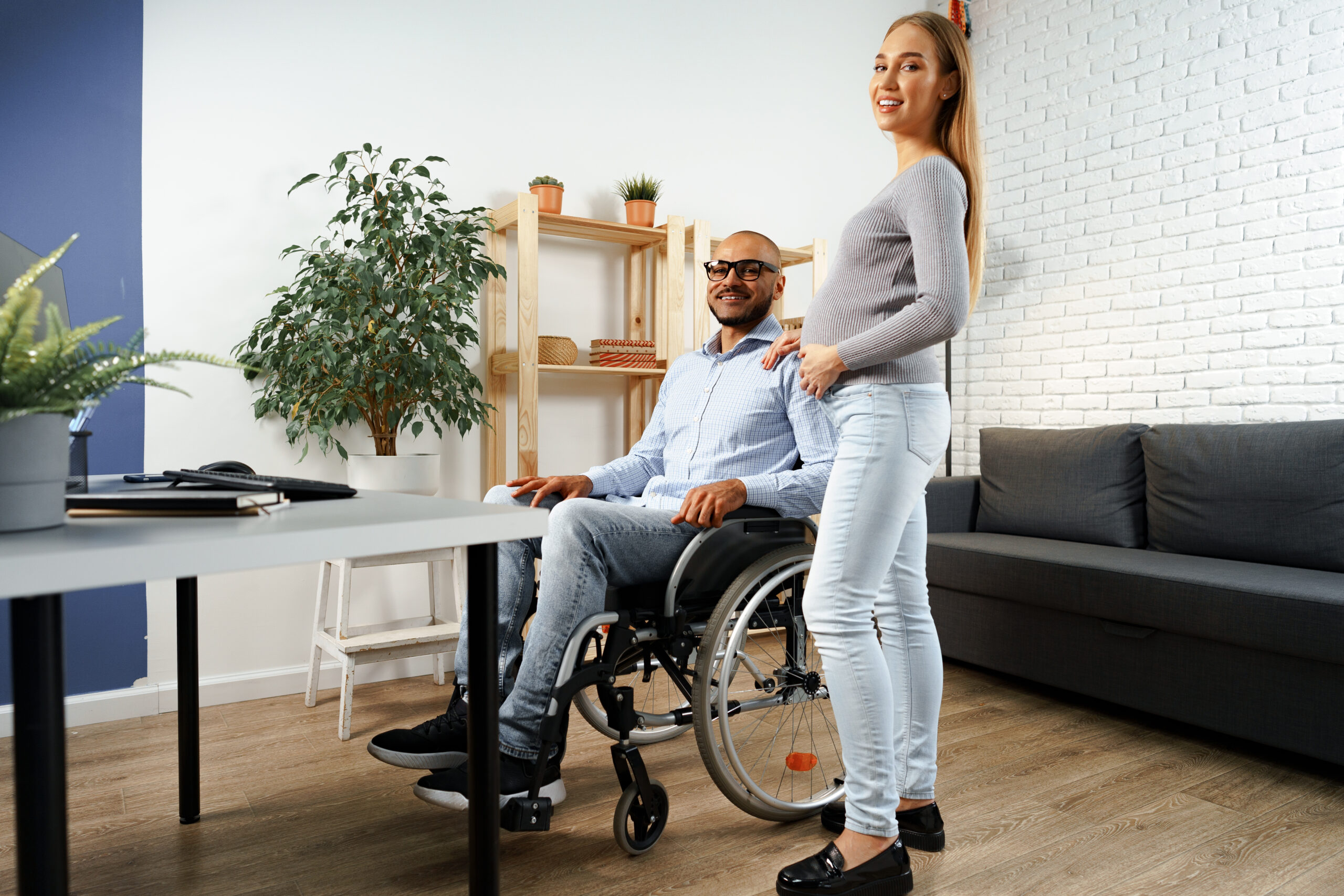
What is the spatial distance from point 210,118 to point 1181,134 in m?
3.20

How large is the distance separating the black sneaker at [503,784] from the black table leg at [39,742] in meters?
0.77

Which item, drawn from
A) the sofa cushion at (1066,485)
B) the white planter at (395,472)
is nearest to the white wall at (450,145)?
the white planter at (395,472)

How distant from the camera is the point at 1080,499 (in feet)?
9.61

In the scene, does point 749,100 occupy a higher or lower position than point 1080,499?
higher

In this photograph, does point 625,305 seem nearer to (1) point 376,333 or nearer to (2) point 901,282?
(1) point 376,333

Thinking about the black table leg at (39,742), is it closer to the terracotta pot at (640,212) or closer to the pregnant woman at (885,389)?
the pregnant woman at (885,389)

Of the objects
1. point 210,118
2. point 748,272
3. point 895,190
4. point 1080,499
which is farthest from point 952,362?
point 210,118

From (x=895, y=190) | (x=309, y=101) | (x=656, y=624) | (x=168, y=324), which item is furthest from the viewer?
(x=309, y=101)

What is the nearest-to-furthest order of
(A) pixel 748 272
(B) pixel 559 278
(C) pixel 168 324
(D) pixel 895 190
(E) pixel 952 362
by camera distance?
(D) pixel 895 190
(A) pixel 748 272
(C) pixel 168 324
(B) pixel 559 278
(E) pixel 952 362

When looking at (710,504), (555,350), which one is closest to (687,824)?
(710,504)

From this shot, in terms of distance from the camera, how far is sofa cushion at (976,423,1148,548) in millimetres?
2852

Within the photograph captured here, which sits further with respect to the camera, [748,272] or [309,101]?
[309,101]

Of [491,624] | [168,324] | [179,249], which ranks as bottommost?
[491,624]

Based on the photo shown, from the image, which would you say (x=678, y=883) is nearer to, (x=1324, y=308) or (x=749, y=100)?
(x=1324, y=308)
